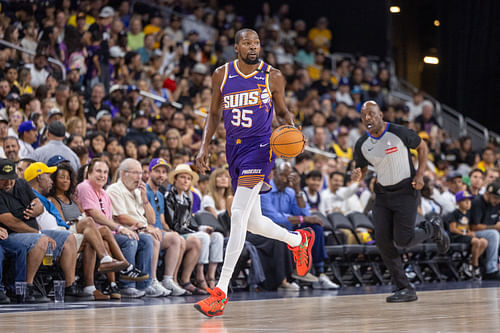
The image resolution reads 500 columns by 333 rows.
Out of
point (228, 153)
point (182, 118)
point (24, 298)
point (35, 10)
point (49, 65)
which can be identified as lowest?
point (24, 298)

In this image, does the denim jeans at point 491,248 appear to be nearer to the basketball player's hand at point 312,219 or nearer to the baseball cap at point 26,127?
the basketball player's hand at point 312,219

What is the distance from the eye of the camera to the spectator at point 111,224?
26.7 feet

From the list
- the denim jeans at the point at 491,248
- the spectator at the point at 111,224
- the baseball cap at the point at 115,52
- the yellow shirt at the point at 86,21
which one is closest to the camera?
the spectator at the point at 111,224

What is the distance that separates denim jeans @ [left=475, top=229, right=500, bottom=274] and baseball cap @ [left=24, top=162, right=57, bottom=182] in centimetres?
713

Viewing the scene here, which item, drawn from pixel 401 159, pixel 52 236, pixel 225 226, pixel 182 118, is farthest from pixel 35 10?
pixel 401 159

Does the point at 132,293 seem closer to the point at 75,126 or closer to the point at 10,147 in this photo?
the point at 10,147

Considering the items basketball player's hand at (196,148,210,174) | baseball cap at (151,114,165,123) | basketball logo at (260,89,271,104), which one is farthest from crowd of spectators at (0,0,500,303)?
basketball logo at (260,89,271,104)

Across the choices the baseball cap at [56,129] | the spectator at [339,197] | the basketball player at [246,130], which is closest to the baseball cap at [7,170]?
the baseball cap at [56,129]

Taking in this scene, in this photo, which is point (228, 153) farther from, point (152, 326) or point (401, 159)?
point (401, 159)

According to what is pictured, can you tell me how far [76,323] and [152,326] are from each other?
1.88 feet

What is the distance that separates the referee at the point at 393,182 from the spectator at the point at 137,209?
8.03 feet

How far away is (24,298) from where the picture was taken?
729cm

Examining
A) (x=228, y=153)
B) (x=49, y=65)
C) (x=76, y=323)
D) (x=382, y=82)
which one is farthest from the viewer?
(x=382, y=82)

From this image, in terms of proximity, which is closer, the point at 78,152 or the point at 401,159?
the point at 401,159
